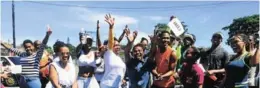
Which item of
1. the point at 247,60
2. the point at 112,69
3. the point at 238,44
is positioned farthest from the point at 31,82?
the point at 247,60

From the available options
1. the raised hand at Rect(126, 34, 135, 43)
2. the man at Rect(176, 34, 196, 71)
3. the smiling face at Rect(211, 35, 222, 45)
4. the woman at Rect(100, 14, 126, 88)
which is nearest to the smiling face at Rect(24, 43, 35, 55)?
the raised hand at Rect(126, 34, 135, 43)

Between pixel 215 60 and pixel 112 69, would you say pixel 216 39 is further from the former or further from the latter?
pixel 112 69

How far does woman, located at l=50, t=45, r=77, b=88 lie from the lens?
688 centimetres

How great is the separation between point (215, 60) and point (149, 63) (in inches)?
53.1

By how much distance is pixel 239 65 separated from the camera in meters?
6.19

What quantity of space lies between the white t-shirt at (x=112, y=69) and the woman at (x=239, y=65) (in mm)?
1510

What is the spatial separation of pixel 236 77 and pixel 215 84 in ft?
6.13

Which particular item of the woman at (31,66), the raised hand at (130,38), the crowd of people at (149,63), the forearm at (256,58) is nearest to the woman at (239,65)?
the crowd of people at (149,63)

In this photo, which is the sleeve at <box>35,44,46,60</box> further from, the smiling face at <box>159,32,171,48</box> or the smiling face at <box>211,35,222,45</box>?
the smiling face at <box>211,35,222,45</box>

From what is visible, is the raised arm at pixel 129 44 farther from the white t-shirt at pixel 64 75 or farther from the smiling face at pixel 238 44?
the smiling face at pixel 238 44

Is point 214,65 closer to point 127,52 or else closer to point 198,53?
point 198,53

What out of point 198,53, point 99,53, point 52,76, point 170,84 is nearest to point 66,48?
point 52,76

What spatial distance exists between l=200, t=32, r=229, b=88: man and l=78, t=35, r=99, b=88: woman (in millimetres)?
1786

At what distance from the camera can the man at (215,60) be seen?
316 inches
